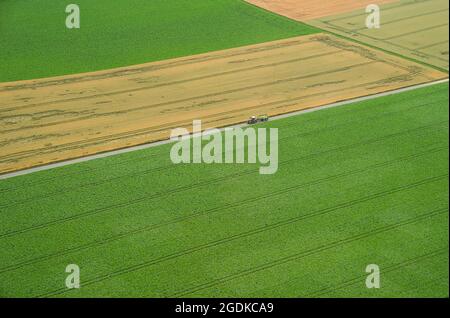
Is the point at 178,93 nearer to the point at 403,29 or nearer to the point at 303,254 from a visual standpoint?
the point at 403,29

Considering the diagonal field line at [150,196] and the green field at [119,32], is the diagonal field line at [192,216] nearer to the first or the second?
the diagonal field line at [150,196]

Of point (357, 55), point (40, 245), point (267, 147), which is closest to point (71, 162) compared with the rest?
point (40, 245)
